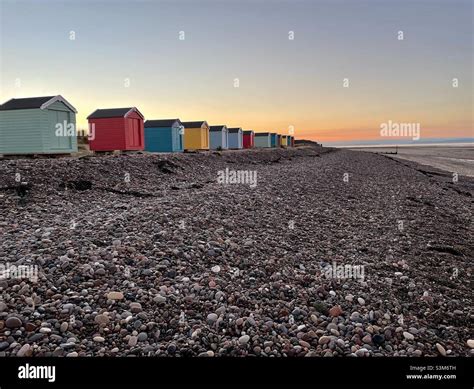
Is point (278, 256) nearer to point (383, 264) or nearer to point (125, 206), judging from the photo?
point (383, 264)

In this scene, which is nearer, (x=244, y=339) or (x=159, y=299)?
(x=244, y=339)

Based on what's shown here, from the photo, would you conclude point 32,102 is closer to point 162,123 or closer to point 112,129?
point 112,129

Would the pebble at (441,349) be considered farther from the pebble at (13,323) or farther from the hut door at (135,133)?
the hut door at (135,133)

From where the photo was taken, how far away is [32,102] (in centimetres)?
2195

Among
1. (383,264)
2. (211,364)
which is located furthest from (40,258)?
(383,264)

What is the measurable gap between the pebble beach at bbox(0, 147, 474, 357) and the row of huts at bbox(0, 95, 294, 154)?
1026cm

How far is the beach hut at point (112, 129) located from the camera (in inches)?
1105

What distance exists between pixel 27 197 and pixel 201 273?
24.4 ft

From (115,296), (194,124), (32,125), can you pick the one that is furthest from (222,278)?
(194,124)

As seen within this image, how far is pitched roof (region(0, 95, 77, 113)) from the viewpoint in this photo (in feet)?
70.5

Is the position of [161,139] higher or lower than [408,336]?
higher

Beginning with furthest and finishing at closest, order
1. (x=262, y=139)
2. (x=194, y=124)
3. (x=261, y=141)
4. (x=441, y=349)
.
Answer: (x=262, y=139) → (x=261, y=141) → (x=194, y=124) → (x=441, y=349)

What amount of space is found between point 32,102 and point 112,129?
6739 millimetres

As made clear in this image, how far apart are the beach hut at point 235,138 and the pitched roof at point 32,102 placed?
38306 millimetres
